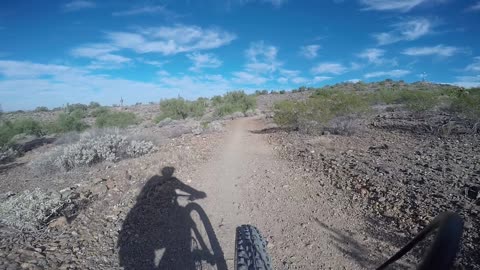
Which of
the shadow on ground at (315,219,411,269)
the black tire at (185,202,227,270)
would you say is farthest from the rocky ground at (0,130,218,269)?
the shadow on ground at (315,219,411,269)

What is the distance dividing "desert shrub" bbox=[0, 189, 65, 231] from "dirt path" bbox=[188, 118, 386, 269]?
3.08 m

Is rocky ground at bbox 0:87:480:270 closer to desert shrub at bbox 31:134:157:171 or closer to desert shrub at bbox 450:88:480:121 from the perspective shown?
desert shrub at bbox 31:134:157:171

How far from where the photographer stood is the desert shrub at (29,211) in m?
5.14

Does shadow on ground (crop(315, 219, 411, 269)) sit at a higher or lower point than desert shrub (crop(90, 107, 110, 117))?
lower

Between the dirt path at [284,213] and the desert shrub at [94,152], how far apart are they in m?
3.31

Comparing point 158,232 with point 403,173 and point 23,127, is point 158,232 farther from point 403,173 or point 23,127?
point 23,127

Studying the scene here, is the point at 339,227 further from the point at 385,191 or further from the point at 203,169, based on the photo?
the point at 203,169

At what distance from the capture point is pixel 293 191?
7.54 m

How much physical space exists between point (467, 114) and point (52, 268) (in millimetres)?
16716

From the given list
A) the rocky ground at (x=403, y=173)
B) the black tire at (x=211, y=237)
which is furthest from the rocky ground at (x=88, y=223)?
the rocky ground at (x=403, y=173)

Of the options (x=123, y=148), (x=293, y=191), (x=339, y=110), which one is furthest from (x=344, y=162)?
(x=123, y=148)

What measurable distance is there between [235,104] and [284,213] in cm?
2959

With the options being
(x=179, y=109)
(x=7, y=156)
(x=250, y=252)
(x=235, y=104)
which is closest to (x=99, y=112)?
(x=179, y=109)

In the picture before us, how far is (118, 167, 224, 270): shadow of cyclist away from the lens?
480 centimetres
